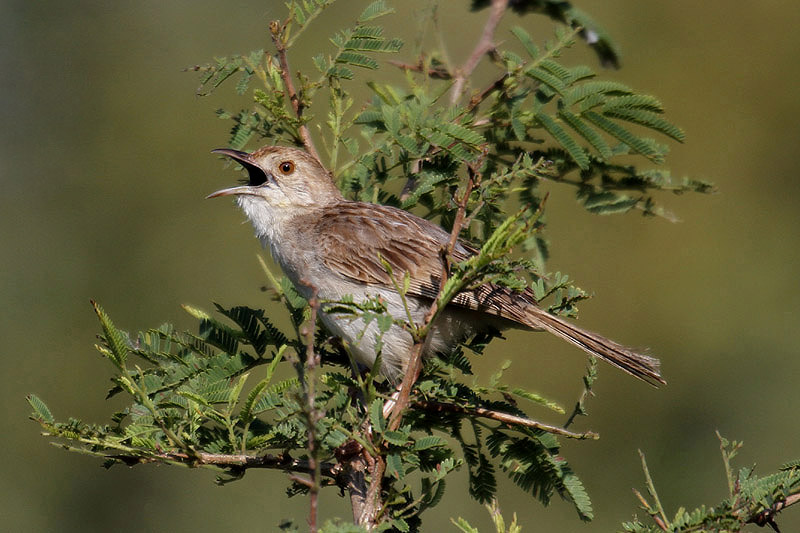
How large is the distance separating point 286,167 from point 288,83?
0.90m

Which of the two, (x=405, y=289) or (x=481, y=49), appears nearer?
(x=405, y=289)

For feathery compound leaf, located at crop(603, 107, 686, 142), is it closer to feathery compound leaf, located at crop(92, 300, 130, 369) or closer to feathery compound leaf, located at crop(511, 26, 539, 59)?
feathery compound leaf, located at crop(511, 26, 539, 59)

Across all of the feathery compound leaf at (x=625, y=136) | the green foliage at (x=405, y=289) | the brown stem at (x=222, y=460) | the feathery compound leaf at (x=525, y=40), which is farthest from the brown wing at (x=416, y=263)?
the brown stem at (x=222, y=460)

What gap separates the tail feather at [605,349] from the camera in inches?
165

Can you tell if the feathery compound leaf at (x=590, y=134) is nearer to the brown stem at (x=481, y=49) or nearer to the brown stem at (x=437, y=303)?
the brown stem at (x=481, y=49)

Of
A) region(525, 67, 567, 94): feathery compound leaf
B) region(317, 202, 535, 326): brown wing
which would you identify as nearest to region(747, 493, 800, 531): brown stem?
region(317, 202, 535, 326): brown wing

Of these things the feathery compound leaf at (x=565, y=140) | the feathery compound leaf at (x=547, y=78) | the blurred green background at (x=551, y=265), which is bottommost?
the blurred green background at (x=551, y=265)

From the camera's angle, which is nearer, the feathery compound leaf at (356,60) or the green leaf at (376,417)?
the green leaf at (376,417)

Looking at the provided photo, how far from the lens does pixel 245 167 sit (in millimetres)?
5129

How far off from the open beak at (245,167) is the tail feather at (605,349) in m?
1.77

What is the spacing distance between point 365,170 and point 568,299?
4.33 feet

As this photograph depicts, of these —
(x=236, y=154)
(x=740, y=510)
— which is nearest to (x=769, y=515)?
(x=740, y=510)

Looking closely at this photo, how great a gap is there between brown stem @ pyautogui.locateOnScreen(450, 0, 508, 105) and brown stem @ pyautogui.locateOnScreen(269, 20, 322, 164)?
748 millimetres

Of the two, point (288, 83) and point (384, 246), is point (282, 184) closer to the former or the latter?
point (384, 246)
